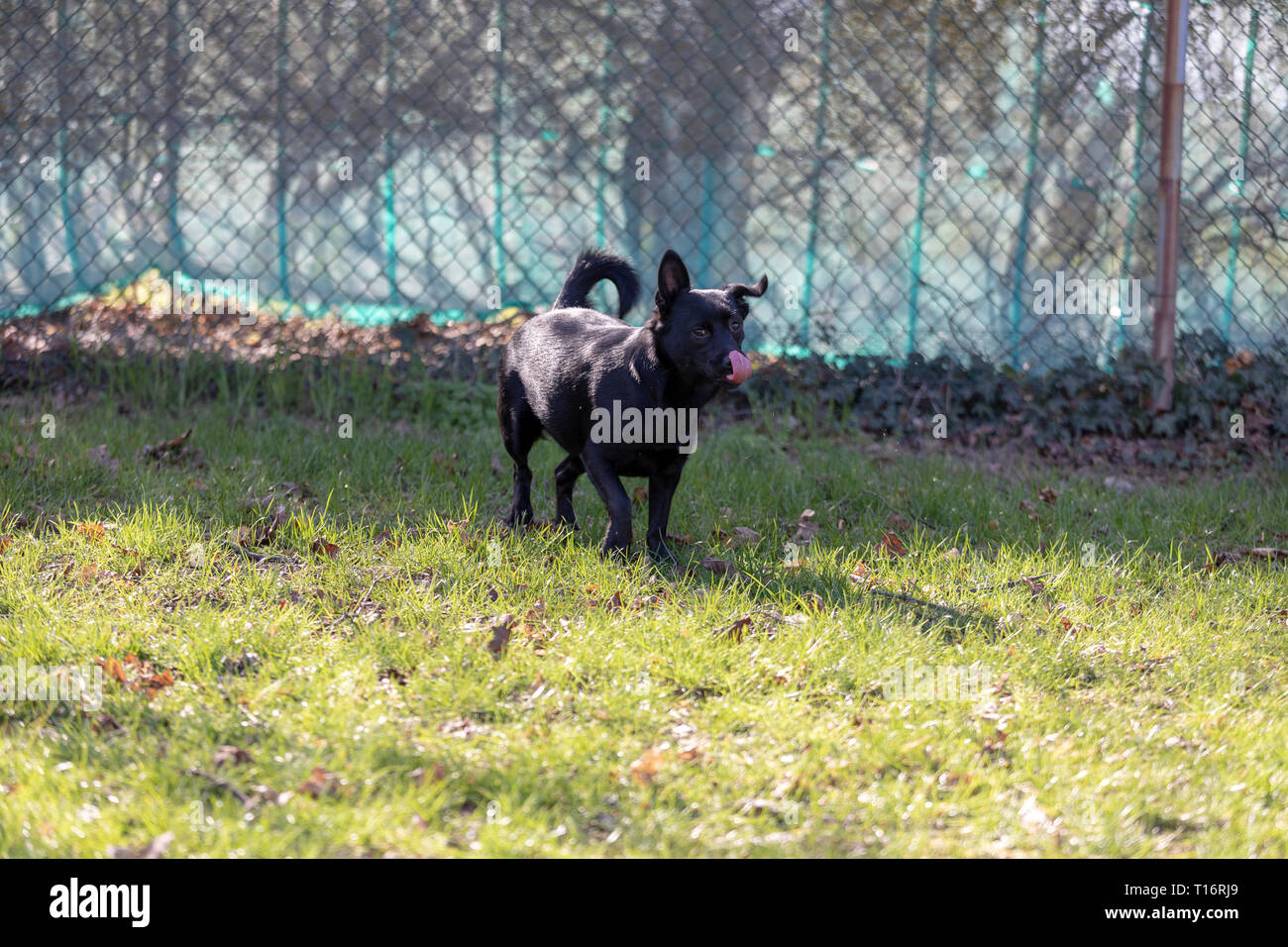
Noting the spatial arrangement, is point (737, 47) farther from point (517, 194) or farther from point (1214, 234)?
point (1214, 234)

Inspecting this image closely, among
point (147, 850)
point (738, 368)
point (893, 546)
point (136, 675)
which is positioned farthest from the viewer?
point (893, 546)

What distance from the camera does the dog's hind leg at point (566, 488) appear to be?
3.99 metres

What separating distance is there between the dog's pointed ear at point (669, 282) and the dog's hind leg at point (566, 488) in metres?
0.79

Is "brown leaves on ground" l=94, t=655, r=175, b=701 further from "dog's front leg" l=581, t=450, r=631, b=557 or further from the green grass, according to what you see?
"dog's front leg" l=581, t=450, r=631, b=557

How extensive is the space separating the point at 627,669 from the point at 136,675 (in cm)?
123

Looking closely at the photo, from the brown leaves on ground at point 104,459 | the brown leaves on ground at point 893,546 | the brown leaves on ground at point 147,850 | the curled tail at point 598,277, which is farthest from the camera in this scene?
the brown leaves on ground at point 104,459

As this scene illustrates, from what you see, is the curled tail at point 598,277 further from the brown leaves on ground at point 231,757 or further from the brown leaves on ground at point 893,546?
the brown leaves on ground at point 231,757

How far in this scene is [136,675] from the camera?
2656 millimetres

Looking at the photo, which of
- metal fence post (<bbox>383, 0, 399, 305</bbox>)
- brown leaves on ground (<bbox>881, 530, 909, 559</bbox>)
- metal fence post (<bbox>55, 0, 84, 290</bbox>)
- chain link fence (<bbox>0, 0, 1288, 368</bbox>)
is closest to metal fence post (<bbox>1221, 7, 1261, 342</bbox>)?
chain link fence (<bbox>0, 0, 1288, 368</bbox>)

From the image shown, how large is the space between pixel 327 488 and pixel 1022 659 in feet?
9.02

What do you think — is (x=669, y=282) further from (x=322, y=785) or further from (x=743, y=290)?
(x=322, y=785)

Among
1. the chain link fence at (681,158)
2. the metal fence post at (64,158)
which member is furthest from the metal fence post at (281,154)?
the metal fence post at (64,158)

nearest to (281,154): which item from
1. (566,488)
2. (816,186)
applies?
(816,186)
